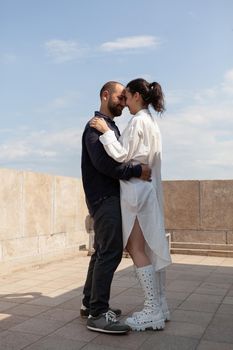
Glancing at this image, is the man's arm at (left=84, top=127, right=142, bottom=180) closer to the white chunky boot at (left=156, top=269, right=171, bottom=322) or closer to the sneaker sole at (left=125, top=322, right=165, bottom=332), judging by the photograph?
the white chunky boot at (left=156, top=269, right=171, bottom=322)

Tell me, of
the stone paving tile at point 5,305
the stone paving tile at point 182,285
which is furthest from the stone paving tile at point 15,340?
the stone paving tile at point 182,285

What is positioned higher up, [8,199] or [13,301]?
[8,199]

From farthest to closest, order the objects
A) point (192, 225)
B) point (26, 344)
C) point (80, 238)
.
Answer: point (192, 225) → point (80, 238) → point (26, 344)

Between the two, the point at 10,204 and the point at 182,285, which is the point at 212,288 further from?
the point at 10,204

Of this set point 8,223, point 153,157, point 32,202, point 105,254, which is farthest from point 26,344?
point 32,202

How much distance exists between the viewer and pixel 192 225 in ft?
31.8

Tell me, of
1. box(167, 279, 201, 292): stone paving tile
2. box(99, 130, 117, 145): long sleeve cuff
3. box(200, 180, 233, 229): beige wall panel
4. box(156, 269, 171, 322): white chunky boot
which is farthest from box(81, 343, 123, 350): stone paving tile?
box(200, 180, 233, 229): beige wall panel

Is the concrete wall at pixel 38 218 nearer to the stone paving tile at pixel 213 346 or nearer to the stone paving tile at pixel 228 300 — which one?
the stone paving tile at pixel 228 300

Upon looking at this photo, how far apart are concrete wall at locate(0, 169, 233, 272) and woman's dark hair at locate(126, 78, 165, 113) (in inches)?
134

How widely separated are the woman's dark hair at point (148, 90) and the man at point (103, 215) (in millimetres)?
466

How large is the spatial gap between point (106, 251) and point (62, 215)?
492 cm

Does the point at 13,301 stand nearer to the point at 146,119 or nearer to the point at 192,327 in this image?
the point at 192,327

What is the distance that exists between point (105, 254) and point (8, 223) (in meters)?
3.52

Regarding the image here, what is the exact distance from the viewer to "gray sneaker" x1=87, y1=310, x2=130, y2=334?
3398 mm
